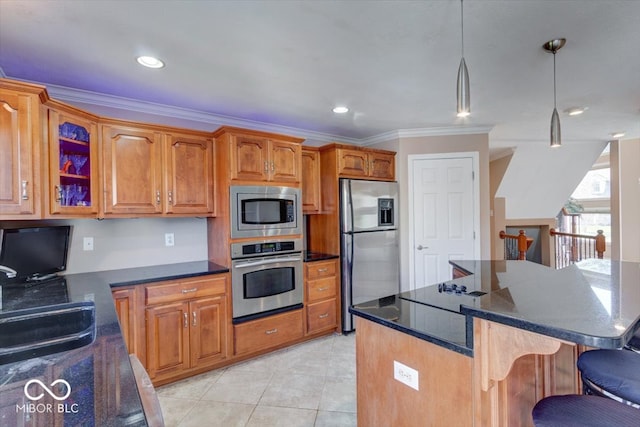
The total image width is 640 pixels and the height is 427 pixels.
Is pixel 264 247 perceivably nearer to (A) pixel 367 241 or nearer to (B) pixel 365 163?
(A) pixel 367 241

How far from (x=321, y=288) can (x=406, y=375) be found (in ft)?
7.21

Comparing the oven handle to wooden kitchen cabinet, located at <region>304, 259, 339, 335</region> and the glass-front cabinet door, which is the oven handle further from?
the glass-front cabinet door

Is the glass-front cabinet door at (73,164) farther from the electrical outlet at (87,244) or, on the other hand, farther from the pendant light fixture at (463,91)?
the pendant light fixture at (463,91)

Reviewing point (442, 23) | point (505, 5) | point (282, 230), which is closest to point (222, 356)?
point (282, 230)

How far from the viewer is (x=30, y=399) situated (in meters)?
0.81

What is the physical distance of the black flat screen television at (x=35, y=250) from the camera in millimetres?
2115

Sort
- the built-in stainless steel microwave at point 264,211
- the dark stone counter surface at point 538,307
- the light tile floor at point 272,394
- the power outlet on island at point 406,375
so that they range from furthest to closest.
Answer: the built-in stainless steel microwave at point 264,211 → the light tile floor at point 272,394 → the power outlet on island at point 406,375 → the dark stone counter surface at point 538,307

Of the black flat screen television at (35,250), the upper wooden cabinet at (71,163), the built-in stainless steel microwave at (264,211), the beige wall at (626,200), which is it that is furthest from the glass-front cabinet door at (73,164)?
the beige wall at (626,200)

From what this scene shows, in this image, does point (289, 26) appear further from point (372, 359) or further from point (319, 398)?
point (319, 398)

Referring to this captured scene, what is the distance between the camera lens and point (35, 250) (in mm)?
2248

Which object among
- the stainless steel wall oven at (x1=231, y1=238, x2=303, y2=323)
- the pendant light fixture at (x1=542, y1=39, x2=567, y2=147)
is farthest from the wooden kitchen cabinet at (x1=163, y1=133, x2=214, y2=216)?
the pendant light fixture at (x1=542, y1=39, x2=567, y2=147)

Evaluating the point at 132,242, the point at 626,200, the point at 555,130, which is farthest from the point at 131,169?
the point at 626,200

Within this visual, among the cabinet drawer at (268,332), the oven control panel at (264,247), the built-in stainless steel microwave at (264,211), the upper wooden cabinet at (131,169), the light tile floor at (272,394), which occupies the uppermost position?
the upper wooden cabinet at (131,169)

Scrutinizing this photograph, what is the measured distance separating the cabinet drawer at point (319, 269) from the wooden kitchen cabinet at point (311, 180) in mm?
618
